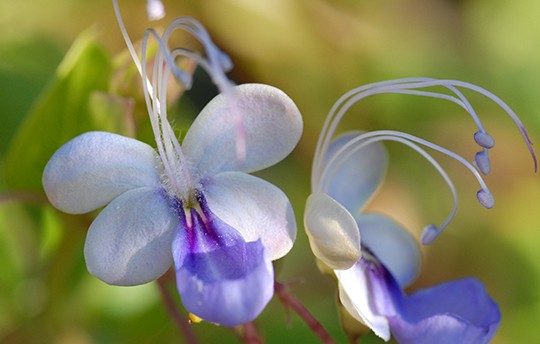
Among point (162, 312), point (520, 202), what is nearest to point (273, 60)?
point (520, 202)

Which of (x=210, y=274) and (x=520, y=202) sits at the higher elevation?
(x=210, y=274)

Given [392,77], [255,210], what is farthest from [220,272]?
[392,77]

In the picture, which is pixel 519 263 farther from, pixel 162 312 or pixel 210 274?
pixel 210 274

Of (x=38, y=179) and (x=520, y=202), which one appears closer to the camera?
(x=38, y=179)

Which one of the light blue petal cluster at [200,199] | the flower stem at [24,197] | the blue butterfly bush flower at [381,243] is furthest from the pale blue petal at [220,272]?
the flower stem at [24,197]

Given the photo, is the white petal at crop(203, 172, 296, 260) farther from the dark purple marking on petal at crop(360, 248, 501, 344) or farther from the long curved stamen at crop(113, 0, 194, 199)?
the dark purple marking on petal at crop(360, 248, 501, 344)

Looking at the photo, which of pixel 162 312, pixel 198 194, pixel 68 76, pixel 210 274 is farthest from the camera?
pixel 162 312

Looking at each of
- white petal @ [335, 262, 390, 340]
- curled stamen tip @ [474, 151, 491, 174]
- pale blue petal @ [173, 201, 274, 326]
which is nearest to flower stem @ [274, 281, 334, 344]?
white petal @ [335, 262, 390, 340]

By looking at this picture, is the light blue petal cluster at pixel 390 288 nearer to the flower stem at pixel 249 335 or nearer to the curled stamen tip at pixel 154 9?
the flower stem at pixel 249 335
